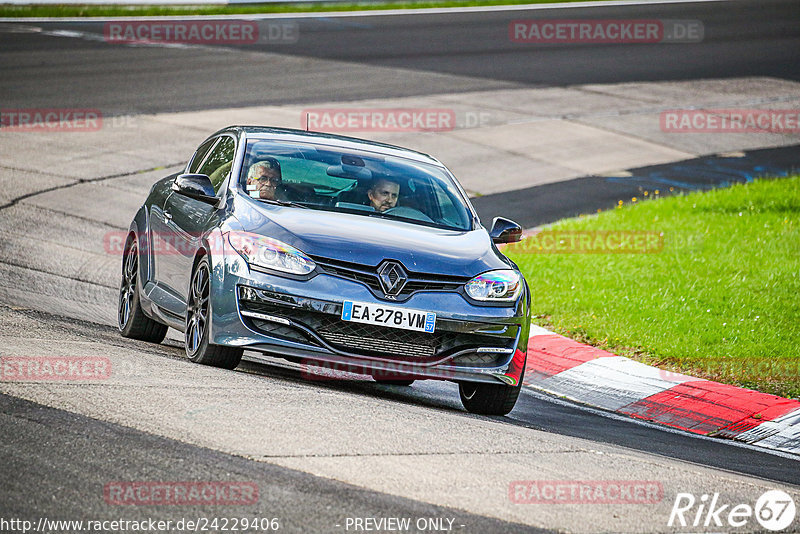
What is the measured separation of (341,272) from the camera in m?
7.22

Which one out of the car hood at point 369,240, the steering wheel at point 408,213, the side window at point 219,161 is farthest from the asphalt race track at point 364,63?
the car hood at point 369,240

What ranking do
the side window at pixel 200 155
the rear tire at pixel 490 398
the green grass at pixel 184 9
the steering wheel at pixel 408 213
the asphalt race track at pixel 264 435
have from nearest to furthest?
the asphalt race track at pixel 264 435
the rear tire at pixel 490 398
the steering wheel at pixel 408 213
the side window at pixel 200 155
the green grass at pixel 184 9

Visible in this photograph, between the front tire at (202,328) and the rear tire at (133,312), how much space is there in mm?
1391

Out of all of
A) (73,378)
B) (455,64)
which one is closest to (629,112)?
(455,64)

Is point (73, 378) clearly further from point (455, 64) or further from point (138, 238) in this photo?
point (455, 64)

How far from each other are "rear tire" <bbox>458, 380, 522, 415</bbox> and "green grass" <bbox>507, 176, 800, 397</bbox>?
2.38 m

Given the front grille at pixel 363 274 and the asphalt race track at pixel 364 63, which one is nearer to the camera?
the front grille at pixel 363 274

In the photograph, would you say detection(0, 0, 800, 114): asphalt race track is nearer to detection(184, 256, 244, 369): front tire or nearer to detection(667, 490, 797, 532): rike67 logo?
detection(184, 256, 244, 369): front tire

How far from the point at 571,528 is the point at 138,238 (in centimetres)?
546

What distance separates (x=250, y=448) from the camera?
562 cm

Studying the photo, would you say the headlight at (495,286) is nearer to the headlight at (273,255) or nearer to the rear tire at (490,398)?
the rear tire at (490,398)

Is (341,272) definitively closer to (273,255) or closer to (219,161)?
(273,255)

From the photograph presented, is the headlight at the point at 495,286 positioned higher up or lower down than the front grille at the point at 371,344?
higher up

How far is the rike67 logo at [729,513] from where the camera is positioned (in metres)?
5.33
